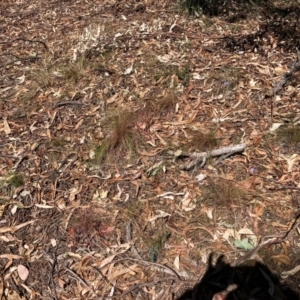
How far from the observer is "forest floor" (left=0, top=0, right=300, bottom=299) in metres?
2.46

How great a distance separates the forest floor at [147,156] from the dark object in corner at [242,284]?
5cm

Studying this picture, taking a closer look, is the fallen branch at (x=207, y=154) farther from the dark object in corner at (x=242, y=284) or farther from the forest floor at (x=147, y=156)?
the dark object in corner at (x=242, y=284)

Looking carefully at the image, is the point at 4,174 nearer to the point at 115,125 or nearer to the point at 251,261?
the point at 115,125

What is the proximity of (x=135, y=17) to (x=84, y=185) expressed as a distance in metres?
2.83

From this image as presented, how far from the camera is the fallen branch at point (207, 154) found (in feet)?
9.69

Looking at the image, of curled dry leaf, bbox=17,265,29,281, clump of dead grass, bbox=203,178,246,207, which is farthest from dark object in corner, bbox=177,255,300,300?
curled dry leaf, bbox=17,265,29,281

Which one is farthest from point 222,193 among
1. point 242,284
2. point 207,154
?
point 242,284

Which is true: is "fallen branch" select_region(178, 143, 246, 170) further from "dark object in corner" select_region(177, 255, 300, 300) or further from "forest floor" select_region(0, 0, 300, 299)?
"dark object in corner" select_region(177, 255, 300, 300)

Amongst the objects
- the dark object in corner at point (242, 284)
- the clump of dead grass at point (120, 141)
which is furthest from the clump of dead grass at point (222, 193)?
the clump of dead grass at point (120, 141)

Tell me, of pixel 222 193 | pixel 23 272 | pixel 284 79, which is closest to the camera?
pixel 23 272

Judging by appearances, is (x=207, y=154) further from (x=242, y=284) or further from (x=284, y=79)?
(x=284, y=79)

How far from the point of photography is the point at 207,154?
2975 millimetres

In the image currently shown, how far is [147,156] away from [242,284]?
1183mm

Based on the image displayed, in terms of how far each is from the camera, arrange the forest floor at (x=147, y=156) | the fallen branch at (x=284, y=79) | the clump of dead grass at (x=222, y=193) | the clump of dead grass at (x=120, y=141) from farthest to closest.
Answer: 1. the fallen branch at (x=284, y=79)
2. the clump of dead grass at (x=120, y=141)
3. the clump of dead grass at (x=222, y=193)
4. the forest floor at (x=147, y=156)
